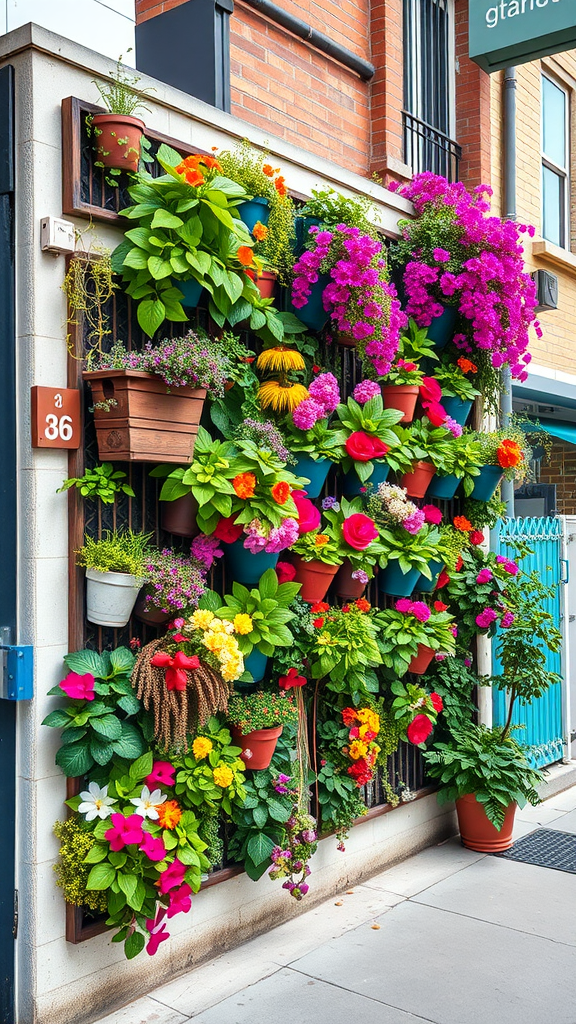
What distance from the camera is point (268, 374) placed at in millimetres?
3996

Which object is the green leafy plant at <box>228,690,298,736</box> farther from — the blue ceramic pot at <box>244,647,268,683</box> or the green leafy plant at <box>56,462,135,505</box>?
the green leafy plant at <box>56,462,135,505</box>

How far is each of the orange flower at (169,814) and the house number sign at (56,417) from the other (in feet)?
4.38

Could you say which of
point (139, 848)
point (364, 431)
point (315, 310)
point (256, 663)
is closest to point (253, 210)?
point (315, 310)

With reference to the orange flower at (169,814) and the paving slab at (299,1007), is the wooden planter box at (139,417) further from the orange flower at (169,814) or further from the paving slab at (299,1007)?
the paving slab at (299,1007)

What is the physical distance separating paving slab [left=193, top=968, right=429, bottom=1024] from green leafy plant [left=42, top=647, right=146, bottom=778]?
1043 mm

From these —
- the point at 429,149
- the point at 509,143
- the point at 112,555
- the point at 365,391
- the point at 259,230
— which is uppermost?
the point at 509,143

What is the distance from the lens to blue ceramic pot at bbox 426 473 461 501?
5020 mm

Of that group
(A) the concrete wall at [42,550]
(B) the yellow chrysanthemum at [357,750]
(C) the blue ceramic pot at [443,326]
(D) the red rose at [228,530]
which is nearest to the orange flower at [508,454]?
(C) the blue ceramic pot at [443,326]

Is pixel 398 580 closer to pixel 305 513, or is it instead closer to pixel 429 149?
pixel 305 513

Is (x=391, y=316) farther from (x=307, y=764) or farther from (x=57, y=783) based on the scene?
(x=57, y=783)

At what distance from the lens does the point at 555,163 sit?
885cm

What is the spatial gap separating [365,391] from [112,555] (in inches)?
68.3

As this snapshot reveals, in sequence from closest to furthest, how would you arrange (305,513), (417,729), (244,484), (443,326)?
(244,484) < (305,513) < (417,729) < (443,326)

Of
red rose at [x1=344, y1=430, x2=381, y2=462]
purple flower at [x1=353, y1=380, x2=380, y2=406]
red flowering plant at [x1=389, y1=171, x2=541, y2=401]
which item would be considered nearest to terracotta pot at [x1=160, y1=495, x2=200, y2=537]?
red rose at [x1=344, y1=430, x2=381, y2=462]
